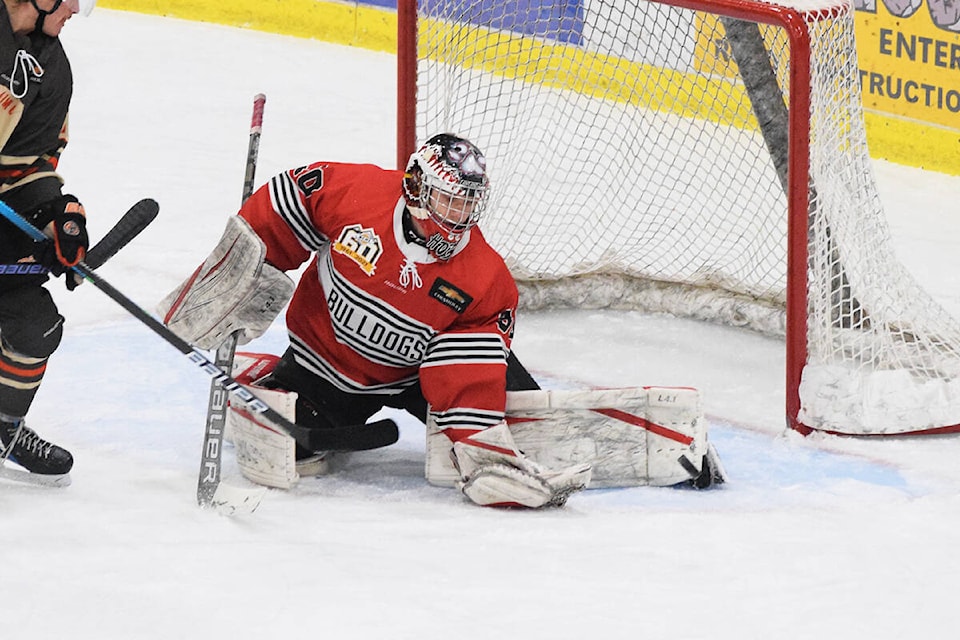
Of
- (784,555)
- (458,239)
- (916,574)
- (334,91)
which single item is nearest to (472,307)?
(458,239)

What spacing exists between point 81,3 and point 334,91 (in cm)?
361

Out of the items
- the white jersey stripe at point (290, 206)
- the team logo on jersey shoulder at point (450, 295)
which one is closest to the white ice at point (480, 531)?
the team logo on jersey shoulder at point (450, 295)

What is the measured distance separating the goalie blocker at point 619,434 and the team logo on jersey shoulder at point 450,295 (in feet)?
0.77

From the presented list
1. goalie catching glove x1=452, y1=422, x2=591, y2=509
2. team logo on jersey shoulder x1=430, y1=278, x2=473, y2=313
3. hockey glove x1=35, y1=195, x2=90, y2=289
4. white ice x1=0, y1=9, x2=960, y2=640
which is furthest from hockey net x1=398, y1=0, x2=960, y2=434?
hockey glove x1=35, y1=195, x2=90, y2=289

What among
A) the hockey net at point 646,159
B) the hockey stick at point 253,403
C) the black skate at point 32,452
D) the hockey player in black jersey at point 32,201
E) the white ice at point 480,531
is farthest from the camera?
the hockey net at point 646,159

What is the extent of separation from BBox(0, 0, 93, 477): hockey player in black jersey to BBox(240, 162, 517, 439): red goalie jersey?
1.69 ft

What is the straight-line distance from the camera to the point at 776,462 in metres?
3.44

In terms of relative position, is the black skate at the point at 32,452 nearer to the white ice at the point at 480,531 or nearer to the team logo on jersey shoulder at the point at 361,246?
the white ice at the point at 480,531

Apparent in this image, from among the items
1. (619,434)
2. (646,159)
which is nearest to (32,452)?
(619,434)

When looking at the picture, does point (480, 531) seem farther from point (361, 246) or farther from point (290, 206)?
point (290, 206)

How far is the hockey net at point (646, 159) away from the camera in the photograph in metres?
3.68

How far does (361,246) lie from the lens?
3.18 m

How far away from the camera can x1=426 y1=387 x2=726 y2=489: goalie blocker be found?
10.7ft

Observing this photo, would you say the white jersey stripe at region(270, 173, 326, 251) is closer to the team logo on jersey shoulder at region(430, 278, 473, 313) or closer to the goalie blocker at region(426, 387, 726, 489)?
the team logo on jersey shoulder at region(430, 278, 473, 313)
